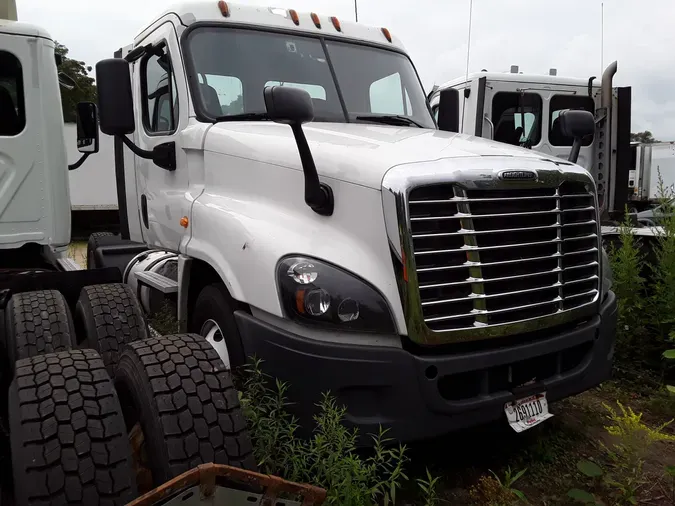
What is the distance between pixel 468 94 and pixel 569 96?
1411 mm

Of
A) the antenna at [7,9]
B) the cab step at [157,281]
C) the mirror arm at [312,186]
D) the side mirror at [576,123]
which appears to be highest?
the antenna at [7,9]

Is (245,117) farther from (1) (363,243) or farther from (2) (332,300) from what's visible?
(2) (332,300)

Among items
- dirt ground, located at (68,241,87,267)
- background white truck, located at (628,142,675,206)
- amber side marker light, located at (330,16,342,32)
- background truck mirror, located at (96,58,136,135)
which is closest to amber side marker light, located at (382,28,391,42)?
amber side marker light, located at (330,16,342,32)

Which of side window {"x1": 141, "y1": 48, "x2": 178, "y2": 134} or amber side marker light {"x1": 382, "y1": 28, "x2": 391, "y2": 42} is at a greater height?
amber side marker light {"x1": 382, "y1": 28, "x2": 391, "y2": 42}

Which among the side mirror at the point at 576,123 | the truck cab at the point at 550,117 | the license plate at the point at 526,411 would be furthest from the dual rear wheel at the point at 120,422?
the truck cab at the point at 550,117

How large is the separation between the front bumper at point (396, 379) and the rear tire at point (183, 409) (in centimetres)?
30

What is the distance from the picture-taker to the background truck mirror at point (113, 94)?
11.7ft

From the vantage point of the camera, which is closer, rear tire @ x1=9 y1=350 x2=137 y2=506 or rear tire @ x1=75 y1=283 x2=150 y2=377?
rear tire @ x1=9 y1=350 x2=137 y2=506

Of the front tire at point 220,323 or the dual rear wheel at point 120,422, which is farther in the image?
the front tire at point 220,323

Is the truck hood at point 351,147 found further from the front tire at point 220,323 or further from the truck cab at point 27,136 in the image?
the truck cab at point 27,136

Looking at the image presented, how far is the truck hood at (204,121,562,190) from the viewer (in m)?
2.72

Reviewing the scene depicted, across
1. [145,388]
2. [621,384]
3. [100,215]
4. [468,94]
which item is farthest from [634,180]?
[145,388]

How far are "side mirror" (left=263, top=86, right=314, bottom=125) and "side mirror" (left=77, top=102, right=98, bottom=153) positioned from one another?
3.22 meters

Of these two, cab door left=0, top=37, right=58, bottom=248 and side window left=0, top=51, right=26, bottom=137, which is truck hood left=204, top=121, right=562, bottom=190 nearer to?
cab door left=0, top=37, right=58, bottom=248
